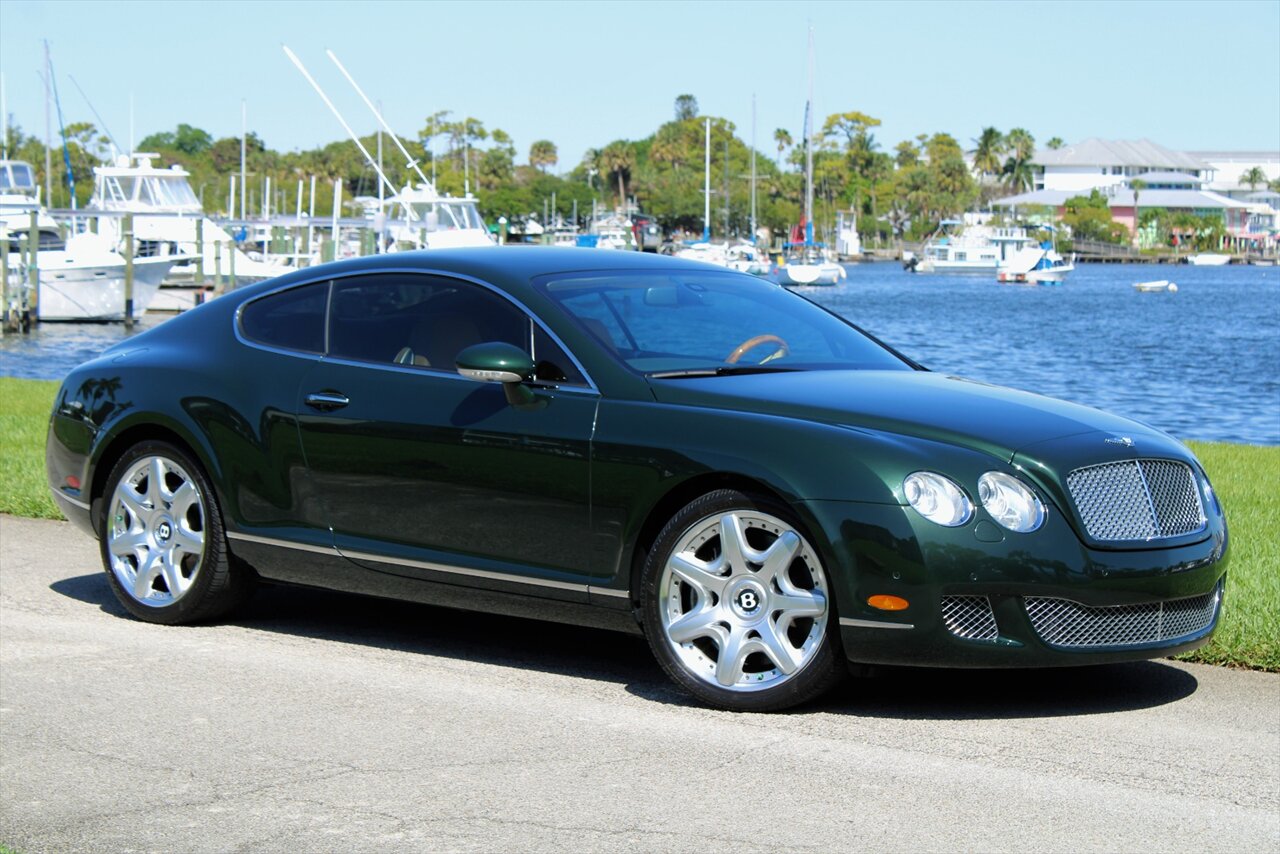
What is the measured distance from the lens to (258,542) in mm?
6957

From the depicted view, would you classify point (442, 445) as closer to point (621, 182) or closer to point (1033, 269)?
point (1033, 269)

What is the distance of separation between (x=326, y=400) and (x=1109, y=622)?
3.00 m

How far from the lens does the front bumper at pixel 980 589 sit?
17.8 ft

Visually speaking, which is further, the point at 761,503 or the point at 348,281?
the point at 348,281

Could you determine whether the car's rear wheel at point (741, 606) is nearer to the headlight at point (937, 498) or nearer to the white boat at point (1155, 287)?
the headlight at point (937, 498)

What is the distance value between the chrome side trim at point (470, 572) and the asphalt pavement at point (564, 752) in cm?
37

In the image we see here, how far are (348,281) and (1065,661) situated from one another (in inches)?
125

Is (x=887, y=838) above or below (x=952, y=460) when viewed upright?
below

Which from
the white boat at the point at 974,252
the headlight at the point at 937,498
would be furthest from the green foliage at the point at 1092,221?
the headlight at the point at 937,498

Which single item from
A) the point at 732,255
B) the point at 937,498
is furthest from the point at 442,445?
the point at 732,255

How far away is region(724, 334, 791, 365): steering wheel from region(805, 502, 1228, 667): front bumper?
3.48 feet

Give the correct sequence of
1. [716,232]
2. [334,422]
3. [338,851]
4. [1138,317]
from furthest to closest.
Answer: [716,232], [1138,317], [334,422], [338,851]

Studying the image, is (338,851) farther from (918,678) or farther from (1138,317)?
(1138,317)

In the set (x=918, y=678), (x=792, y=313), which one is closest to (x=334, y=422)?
(x=792, y=313)
